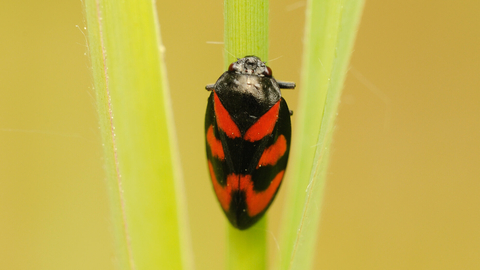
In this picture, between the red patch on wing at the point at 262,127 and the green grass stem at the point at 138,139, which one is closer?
the green grass stem at the point at 138,139

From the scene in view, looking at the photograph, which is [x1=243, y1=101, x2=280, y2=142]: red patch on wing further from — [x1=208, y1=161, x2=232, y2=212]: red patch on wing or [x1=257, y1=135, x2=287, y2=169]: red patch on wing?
[x1=208, y1=161, x2=232, y2=212]: red patch on wing

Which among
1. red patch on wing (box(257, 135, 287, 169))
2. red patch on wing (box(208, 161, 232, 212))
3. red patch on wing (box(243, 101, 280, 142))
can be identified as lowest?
red patch on wing (box(208, 161, 232, 212))

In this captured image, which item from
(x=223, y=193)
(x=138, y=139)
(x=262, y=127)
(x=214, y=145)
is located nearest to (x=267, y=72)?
(x=262, y=127)

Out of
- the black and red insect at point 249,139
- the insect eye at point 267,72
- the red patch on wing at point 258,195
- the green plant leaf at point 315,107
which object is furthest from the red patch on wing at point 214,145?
the green plant leaf at point 315,107

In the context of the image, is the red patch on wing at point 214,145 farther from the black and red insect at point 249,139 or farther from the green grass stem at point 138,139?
the green grass stem at point 138,139

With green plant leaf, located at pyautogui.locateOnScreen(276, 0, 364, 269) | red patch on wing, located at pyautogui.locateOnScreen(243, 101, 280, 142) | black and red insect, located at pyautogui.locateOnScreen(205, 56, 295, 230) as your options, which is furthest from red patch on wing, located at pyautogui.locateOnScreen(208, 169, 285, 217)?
green plant leaf, located at pyautogui.locateOnScreen(276, 0, 364, 269)

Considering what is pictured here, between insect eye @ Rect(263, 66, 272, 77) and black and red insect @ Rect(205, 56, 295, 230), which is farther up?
insect eye @ Rect(263, 66, 272, 77)

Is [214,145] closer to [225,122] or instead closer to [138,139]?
[225,122]
